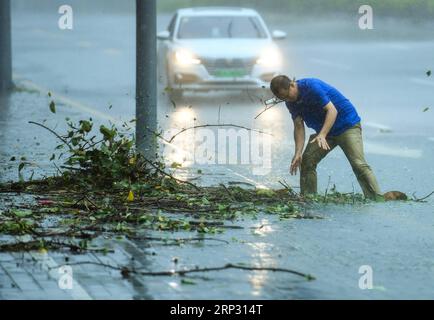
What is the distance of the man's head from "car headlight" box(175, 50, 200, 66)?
1142 centimetres

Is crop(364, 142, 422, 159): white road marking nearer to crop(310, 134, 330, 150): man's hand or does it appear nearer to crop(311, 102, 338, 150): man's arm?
crop(311, 102, 338, 150): man's arm

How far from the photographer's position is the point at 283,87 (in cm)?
1255

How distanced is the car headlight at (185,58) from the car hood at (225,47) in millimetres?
77

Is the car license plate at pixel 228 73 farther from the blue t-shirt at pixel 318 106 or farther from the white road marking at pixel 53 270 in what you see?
the white road marking at pixel 53 270

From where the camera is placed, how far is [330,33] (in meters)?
38.7

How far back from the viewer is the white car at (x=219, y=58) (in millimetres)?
23859

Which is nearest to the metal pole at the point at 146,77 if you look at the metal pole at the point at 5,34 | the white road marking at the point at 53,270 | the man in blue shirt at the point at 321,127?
the man in blue shirt at the point at 321,127

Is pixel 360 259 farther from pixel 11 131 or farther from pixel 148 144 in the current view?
pixel 11 131

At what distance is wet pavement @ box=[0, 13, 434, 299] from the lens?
9000 millimetres

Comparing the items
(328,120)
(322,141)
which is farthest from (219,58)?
(322,141)

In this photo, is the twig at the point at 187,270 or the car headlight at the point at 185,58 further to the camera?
the car headlight at the point at 185,58

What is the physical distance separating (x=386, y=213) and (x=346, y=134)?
127 cm

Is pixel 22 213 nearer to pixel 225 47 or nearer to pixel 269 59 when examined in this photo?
pixel 269 59

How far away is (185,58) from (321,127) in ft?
36.7
